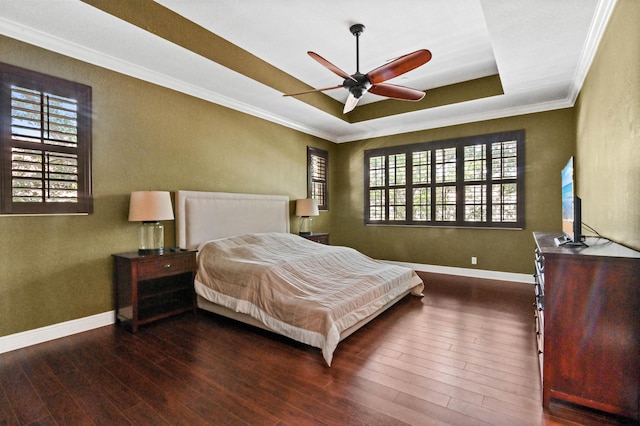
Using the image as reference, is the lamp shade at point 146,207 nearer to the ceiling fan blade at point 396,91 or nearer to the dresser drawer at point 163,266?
the dresser drawer at point 163,266

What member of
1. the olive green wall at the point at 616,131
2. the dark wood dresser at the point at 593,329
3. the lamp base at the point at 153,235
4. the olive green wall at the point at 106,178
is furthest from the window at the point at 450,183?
the lamp base at the point at 153,235

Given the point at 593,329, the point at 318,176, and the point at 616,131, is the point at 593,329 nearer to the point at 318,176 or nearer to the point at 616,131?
the point at 616,131

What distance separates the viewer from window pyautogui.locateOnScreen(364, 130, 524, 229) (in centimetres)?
502

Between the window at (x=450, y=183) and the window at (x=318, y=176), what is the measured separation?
2.75 feet

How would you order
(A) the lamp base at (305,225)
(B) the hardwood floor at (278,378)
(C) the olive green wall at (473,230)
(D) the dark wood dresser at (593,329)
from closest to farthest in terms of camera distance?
1. (D) the dark wood dresser at (593,329)
2. (B) the hardwood floor at (278,378)
3. (C) the olive green wall at (473,230)
4. (A) the lamp base at (305,225)

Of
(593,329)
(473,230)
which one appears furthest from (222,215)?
(473,230)

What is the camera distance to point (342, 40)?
361 cm

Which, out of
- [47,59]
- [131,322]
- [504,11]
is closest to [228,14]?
[47,59]

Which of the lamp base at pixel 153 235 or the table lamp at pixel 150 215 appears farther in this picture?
the lamp base at pixel 153 235

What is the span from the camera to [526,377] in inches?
85.8

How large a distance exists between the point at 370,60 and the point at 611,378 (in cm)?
384

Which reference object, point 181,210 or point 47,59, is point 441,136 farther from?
point 47,59

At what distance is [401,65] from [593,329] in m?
2.35

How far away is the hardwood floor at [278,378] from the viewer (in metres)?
1.79
